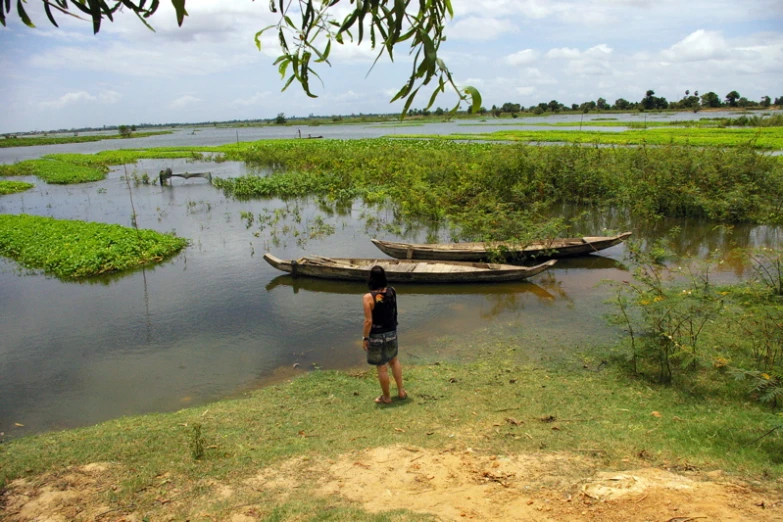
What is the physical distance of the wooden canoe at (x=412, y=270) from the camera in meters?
10.6

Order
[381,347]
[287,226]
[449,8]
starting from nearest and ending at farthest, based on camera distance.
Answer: [449,8], [381,347], [287,226]

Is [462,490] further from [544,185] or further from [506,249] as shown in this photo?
[544,185]

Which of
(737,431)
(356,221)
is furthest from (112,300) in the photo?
(737,431)

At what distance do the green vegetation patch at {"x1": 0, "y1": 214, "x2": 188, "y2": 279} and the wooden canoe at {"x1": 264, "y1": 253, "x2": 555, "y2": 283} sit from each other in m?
3.90

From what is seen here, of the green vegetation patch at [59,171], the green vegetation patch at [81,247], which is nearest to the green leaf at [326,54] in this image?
the green vegetation patch at [81,247]

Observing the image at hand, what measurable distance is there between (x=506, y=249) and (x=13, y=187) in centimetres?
2749

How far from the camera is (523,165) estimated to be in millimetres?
17984

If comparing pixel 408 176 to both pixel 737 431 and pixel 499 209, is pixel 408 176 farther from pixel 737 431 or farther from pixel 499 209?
pixel 737 431

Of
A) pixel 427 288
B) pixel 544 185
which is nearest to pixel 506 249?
pixel 427 288

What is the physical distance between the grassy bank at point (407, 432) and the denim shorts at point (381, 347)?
538mm

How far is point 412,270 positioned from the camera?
35.7 feet

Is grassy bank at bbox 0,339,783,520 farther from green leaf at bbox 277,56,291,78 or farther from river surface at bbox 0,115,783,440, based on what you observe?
green leaf at bbox 277,56,291,78

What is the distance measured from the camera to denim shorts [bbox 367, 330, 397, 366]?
5422 mm

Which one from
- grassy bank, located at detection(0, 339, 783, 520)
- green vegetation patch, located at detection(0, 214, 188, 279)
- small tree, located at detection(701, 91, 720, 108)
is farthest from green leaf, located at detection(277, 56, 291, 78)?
small tree, located at detection(701, 91, 720, 108)
